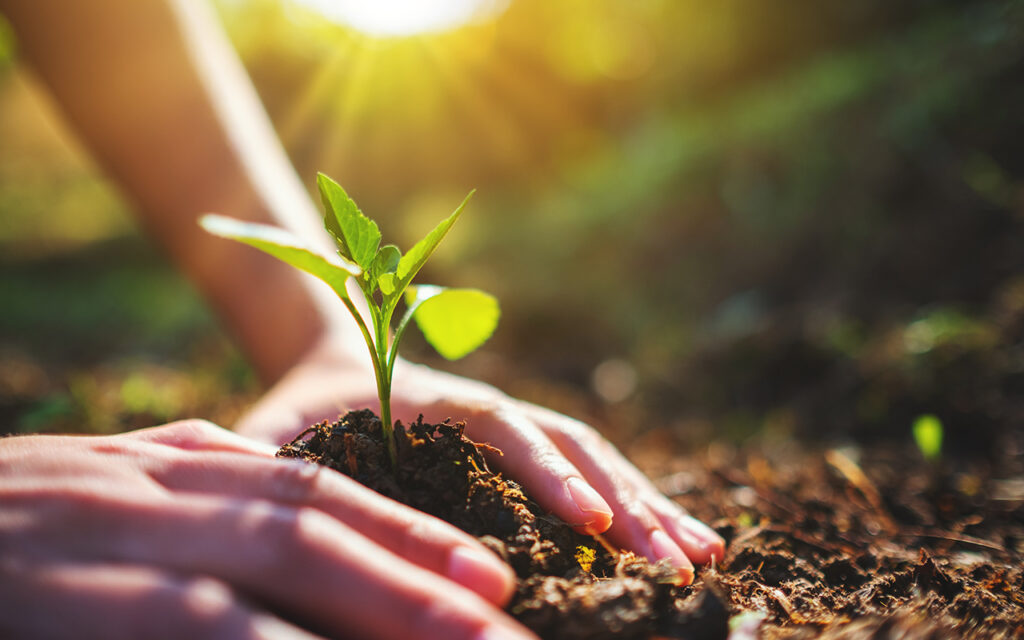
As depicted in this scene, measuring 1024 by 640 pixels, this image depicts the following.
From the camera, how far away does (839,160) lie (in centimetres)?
469

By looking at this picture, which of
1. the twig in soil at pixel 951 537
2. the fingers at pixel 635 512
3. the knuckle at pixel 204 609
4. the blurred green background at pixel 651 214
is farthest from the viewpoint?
the blurred green background at pixel 651 214

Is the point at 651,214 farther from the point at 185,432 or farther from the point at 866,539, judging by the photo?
the point at 185,432

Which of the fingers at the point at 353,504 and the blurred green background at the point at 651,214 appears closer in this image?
the fingers at the point at 353,504

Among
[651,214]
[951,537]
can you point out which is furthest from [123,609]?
[651,214]

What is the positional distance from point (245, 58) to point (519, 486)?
1352 centimetres

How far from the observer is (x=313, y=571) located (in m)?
0.84

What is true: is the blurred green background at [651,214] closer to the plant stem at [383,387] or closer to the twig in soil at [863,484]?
the twig in soil at [863,484]

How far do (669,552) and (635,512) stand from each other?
0.10 metres

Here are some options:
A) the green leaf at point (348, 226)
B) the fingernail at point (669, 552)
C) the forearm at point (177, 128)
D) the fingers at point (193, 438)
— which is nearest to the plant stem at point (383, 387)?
the green leaf at point (348, 226)

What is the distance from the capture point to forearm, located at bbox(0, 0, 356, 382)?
2.19 m

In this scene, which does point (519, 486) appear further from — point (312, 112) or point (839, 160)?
point (312, 112)

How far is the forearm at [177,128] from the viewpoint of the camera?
219 cm

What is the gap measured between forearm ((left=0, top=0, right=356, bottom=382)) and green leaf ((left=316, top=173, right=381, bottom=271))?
116 centimetres

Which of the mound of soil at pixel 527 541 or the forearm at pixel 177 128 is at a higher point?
the forearm at pixel 177 128
